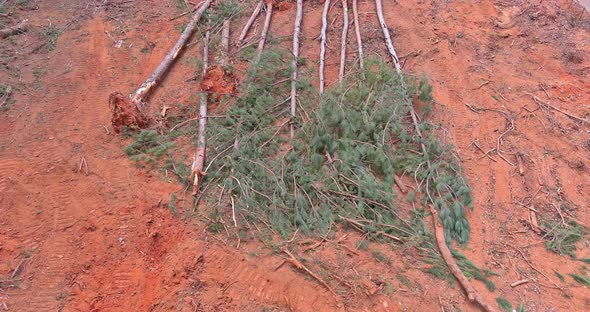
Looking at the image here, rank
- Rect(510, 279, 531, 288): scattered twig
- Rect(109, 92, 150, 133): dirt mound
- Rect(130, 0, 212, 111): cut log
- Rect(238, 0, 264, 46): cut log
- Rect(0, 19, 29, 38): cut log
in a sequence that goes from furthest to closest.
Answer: Rect(0, 19, 29, 38): cut log → Rect(238, 0, 264, 46): cut log → Rect(130, 0, 212, 111): cut log → Rect(109, 92, 150, 133): dirt mound → Rect(510, 279, 531, 288): scattered twig

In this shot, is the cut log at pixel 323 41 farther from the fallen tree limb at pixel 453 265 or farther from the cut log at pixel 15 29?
the cut log at pixel 15 29

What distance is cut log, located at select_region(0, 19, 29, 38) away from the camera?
6.97 m

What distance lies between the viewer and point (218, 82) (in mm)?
5832

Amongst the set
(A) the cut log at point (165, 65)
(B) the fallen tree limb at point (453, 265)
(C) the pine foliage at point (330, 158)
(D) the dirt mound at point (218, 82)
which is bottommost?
(B) the fallen tree limb at point (453, 265)

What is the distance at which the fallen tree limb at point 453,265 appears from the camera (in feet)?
12.9

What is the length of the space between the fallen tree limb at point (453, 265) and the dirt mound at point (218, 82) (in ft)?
9.85

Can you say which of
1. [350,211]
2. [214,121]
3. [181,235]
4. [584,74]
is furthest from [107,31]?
[584,74]

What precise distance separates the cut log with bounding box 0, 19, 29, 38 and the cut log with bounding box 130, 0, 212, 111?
2.67 meters

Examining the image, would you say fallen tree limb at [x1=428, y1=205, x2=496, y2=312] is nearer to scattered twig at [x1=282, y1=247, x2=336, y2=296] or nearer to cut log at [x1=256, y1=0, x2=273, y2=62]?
scattered twig at [x1=282, y1=247, x2=336, y2=296]

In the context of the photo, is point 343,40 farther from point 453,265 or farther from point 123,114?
point 453,265

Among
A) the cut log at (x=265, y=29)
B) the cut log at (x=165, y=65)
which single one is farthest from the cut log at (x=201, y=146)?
the cut log at (x=265, y=29)

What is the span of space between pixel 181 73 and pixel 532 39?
553 centimetres

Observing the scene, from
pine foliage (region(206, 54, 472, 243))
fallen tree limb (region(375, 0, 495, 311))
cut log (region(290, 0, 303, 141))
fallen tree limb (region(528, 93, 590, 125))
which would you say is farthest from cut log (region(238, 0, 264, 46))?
fallen tree limb (region(528, 93, 590, 125))

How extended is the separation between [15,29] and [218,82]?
3.91m
